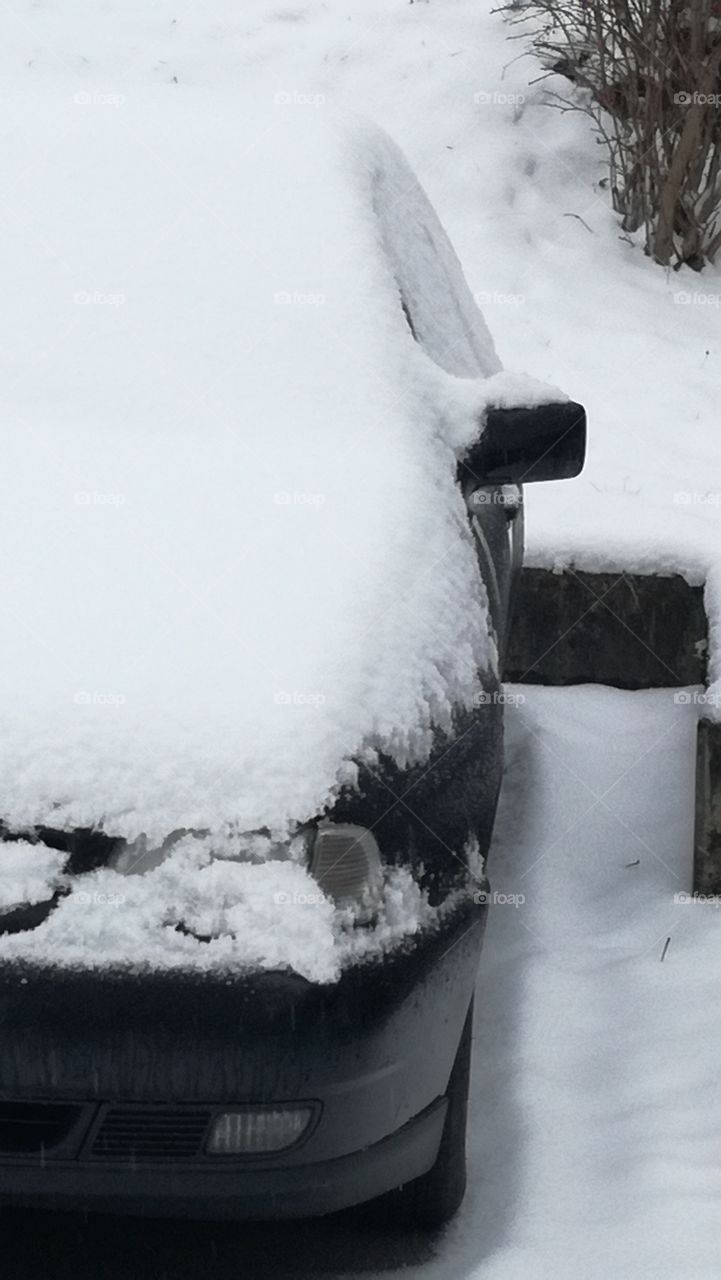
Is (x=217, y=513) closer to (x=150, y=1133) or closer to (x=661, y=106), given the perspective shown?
(x=150, y=1133)

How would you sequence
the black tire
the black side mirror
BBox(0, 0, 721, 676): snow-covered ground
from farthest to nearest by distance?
BBox(0, 0, 721, 676): snow-covered ground < the black side mirror < the black tire

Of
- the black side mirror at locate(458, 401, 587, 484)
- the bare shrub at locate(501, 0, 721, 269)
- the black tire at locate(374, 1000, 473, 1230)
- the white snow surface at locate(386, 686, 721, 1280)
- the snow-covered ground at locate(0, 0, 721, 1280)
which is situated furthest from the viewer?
the bare shrub at locate(501, 0, 721, 269)

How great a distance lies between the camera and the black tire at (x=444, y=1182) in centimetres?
251

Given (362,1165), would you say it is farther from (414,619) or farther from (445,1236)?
(414,619)

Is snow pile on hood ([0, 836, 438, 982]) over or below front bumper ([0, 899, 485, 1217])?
over

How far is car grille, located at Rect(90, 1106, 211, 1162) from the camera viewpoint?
Result: 2.07 meters

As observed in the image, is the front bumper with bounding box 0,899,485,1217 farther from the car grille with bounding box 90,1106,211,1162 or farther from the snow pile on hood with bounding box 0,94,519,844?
the snow pile on hood with bounding box 0,94,519,844

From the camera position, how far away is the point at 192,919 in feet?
6.74

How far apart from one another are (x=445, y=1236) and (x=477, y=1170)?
0.73 ft

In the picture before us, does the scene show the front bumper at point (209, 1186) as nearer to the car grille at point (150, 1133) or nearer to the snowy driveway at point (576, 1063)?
the car grille at point (150, 1133)

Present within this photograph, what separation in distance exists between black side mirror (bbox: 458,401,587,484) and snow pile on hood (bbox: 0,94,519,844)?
0.04 meters

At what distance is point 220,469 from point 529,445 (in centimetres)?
56

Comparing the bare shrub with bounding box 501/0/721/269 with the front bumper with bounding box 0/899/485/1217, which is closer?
the front bumper with bounding box 0/899/485/1217

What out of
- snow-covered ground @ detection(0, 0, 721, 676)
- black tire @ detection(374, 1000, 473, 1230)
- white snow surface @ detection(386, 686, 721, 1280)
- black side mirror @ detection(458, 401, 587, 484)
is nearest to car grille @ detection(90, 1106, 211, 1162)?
black tire @ detection(374, 1000, 473, 1230)
